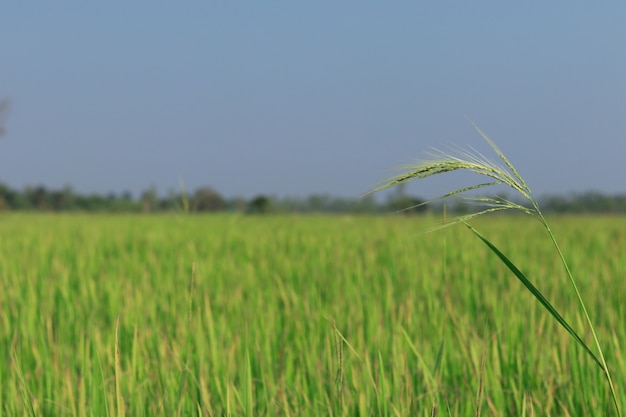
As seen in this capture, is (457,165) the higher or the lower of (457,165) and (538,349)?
the higher

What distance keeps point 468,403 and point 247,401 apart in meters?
0.59

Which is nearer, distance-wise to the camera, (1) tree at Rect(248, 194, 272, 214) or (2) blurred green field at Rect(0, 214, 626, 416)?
(2) blurred green field at Rect(0, 214, 626, 416)

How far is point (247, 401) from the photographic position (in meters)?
1.42

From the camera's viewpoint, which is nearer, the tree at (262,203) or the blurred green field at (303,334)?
the blurred green field at (303,334)

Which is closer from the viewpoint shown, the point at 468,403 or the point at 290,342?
the point at 468,403

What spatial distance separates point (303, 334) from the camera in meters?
2.15

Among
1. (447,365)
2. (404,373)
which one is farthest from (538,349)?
(404,373)

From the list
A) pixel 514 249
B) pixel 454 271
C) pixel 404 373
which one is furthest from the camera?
pixel 514 249

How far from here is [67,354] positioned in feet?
6.99

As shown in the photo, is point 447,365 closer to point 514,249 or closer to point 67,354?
point 67,354

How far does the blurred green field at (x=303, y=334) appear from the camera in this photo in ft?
5.15

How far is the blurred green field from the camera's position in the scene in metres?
1.57

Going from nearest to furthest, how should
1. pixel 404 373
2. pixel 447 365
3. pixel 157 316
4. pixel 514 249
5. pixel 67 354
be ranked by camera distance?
1. pixel 404 373
2. pixel 447 365
3. pixel 67 354
4. pixel 157 316
5. pixel 514 249

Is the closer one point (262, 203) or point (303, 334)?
point (303, 334)
